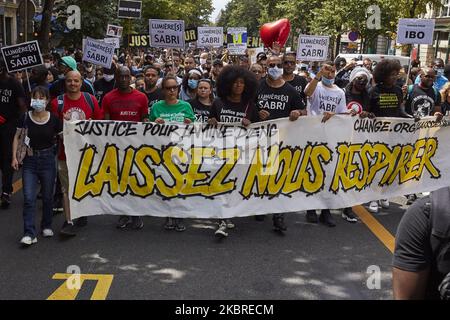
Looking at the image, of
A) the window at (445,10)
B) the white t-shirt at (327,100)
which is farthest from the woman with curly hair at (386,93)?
the window at (445,10)

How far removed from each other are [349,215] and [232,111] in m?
1.90

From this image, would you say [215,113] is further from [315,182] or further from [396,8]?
[396,8]

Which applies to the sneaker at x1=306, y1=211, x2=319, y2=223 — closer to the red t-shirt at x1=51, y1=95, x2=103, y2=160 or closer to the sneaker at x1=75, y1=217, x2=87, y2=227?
the sneaker at x1=75, y1=217, x2=87, y2=227

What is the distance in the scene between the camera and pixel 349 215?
20.5 ft

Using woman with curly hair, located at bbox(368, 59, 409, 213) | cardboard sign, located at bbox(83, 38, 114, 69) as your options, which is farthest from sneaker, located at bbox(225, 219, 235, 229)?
cardboard sign, located at bbox(83, 38, 114, 69)

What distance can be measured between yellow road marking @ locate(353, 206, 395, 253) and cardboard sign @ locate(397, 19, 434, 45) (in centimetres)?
515

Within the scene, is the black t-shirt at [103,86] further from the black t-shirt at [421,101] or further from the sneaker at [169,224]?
the black t-shirt at [421,101]

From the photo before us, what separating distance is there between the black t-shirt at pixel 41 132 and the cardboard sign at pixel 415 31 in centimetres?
758

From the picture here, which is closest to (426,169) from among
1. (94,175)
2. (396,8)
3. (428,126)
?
(428,126)

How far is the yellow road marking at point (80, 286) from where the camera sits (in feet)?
13.4

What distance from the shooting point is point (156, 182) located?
5531mm

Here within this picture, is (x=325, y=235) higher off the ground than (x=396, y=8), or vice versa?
(x=396, y=8)

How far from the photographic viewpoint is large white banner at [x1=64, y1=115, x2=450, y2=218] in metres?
5.45
